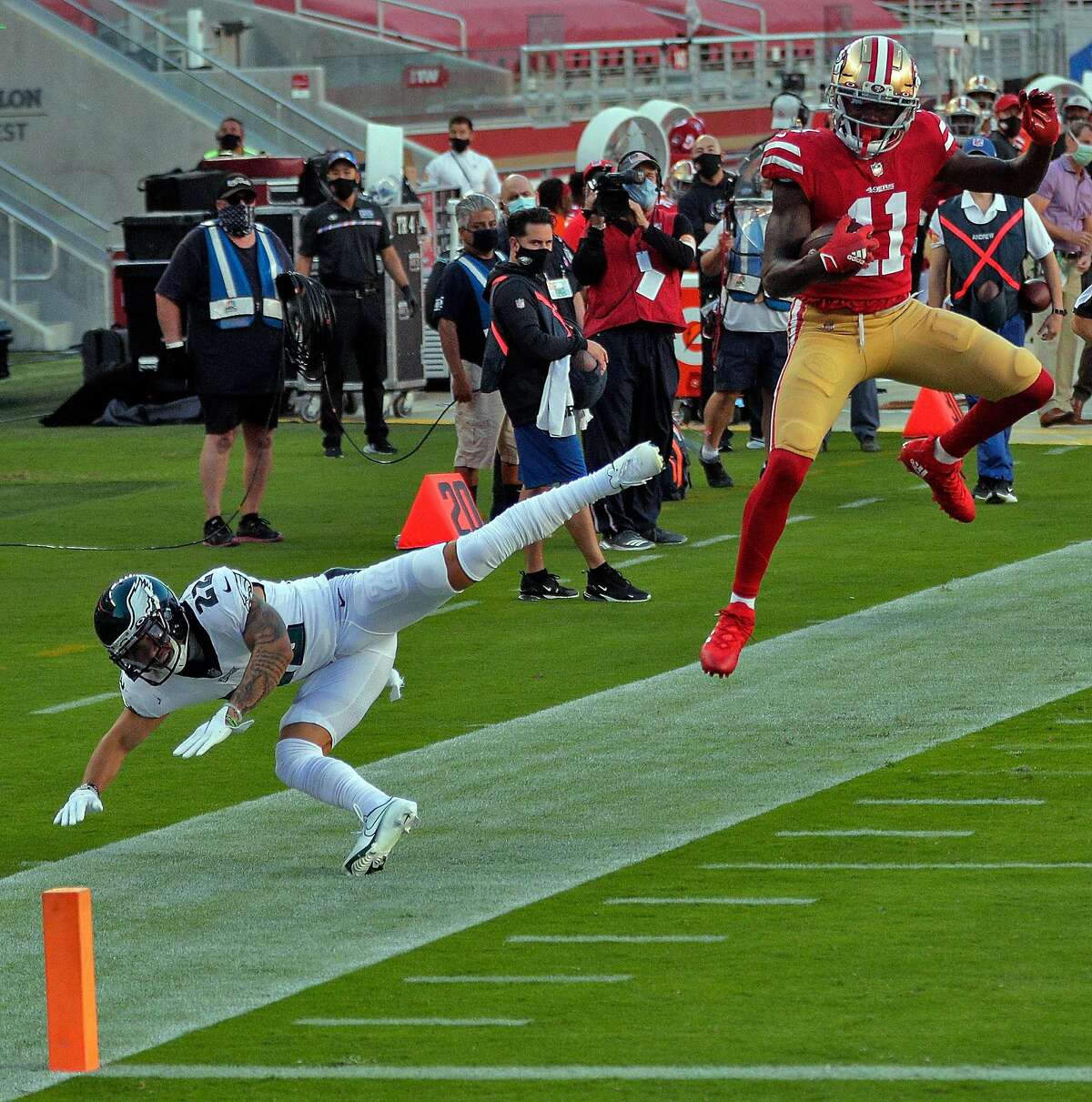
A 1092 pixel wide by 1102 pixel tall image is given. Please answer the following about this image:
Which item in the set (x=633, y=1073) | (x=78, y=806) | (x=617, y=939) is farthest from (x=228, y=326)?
(x=633, y=1073)

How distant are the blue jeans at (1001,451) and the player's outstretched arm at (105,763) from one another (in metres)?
8.08

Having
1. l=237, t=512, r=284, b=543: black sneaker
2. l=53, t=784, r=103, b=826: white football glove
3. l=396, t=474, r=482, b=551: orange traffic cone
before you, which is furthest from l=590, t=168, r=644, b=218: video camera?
l=53, t=784, r=103, b=826: white football glove

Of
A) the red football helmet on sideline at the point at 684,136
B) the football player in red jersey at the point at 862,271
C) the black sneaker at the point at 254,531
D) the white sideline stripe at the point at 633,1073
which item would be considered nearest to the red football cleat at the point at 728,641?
the football player in red jersey at the point at 862,271

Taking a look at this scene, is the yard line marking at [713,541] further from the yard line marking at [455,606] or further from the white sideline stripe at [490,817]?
the white sideline stripe at [490,817]

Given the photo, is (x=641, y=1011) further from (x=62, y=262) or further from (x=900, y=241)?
(x=62, y=262)

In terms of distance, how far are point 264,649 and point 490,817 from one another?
110 cm

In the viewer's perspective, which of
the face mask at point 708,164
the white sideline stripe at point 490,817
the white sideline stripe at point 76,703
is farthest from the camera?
the face mask at point 708,164

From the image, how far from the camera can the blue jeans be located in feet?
48.0

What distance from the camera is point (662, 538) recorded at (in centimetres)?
1423

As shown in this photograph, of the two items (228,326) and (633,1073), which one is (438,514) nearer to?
(228,326)

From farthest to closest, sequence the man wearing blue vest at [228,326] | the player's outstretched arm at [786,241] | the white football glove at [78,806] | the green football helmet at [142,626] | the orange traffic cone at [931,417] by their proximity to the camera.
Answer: the orange traffic cone at [931,417], the man wearing blue vest at [228,326], the player's outstretched arm at [786,241], the white football glove at [78,806], the green football helmet at [142,626]

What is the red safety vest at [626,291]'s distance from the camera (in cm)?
1365

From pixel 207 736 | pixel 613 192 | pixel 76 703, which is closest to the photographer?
pixel 207 736

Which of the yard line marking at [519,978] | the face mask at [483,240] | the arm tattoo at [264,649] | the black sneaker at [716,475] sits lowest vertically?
the yard line marking at [519,978]
